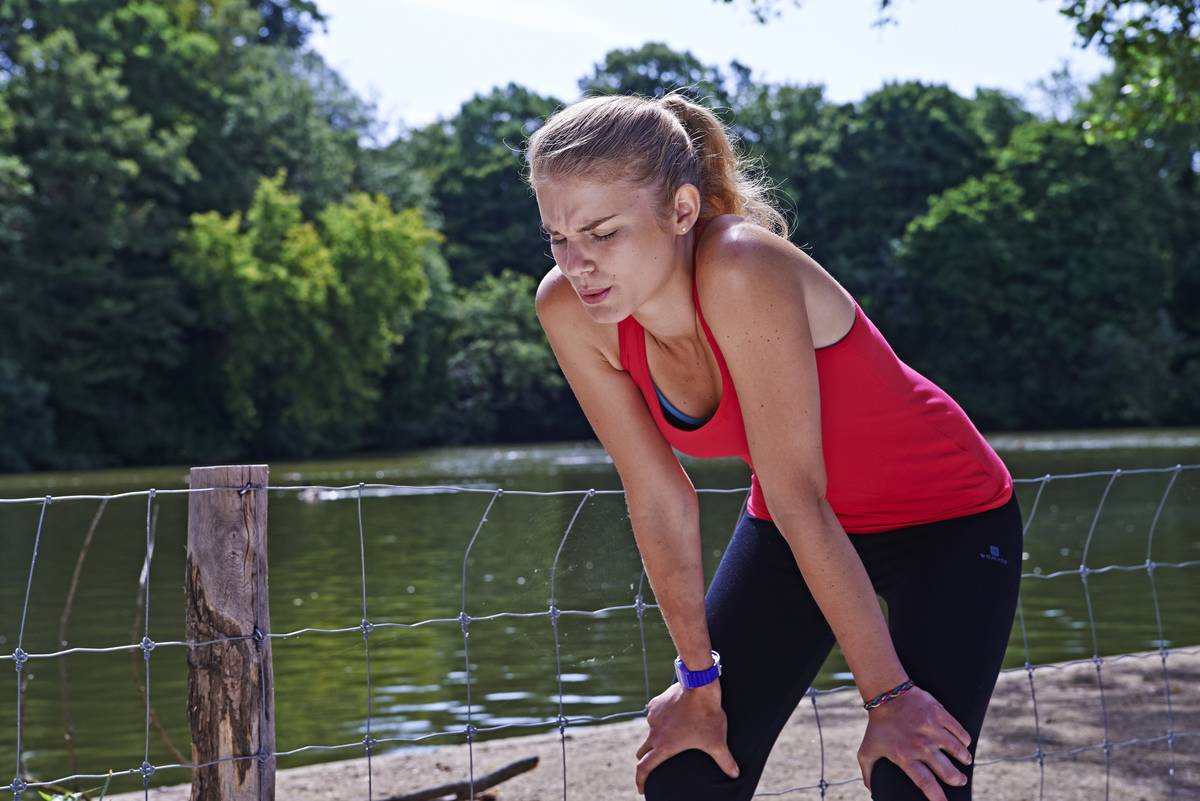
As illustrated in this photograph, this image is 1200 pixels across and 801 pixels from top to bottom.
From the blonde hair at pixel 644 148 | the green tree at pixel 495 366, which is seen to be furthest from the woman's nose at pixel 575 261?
the green tree at pixel 495 366

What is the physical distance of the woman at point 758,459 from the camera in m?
2.13

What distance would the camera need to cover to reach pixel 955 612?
2205mm

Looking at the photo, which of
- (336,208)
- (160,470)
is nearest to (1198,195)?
(336,208)

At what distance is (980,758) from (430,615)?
19.1 feet

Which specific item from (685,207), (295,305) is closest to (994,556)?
(685,207)

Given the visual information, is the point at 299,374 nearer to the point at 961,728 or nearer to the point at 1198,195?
the point at 1198,195

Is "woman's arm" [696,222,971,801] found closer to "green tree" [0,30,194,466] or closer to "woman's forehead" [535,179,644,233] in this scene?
"woman's forehead" [535,179,644,233]

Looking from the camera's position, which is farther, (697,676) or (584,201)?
(697,676)

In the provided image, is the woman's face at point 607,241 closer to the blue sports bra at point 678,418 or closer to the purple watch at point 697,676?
the blue sports bra at point 678,418

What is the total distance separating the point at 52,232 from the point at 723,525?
81.5 feet

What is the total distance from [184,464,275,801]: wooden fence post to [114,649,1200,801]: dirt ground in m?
1.70

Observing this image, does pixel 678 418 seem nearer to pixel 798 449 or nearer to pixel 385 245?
pixel 798 449

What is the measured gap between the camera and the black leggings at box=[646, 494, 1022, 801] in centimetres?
217

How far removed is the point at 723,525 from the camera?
52.6 feet
